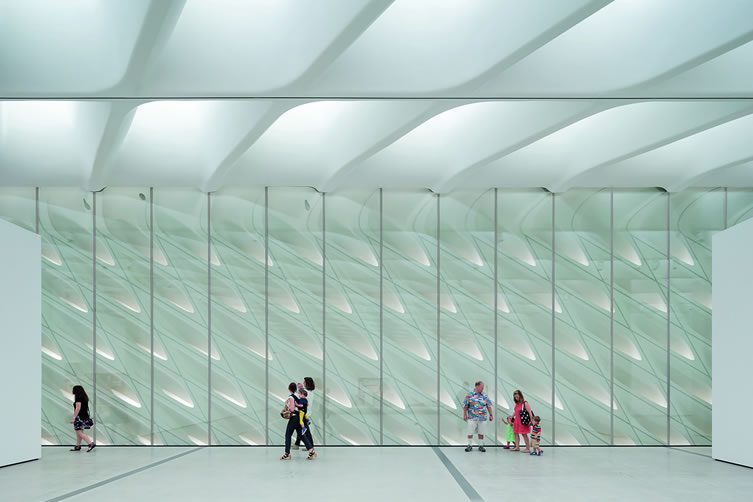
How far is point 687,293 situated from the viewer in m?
16.3

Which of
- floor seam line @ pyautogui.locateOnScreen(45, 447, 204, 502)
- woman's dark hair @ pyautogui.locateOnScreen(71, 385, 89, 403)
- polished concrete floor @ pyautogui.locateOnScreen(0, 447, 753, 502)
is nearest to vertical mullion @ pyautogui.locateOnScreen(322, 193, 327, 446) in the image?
polished concrete floor @ pyautogui.locateOnScreen(0, 447, 753, 502)

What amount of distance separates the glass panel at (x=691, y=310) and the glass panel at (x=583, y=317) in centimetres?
148

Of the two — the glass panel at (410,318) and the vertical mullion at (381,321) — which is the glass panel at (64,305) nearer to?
the vertical mullion at (381,321)

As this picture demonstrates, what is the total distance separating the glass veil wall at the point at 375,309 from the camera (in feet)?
52.5

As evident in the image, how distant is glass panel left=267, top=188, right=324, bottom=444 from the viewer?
632 inches

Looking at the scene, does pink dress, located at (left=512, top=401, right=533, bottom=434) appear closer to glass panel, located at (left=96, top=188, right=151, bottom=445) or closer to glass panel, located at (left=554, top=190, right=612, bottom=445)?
glass panel, located at (left=554, top=190, right=612, bottom=445)

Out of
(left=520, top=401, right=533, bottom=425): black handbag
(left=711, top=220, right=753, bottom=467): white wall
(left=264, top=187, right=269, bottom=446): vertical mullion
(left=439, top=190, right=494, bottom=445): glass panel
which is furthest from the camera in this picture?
(left=439, top=190, right=494, bottom=445): glass panel

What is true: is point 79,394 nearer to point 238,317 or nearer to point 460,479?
point 238,317

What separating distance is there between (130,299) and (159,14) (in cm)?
1004

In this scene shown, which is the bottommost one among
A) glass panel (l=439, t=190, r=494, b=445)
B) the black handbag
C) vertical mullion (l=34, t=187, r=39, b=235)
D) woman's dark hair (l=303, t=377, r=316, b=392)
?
the black handbag

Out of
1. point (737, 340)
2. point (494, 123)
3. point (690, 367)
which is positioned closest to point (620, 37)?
point (494, 123)

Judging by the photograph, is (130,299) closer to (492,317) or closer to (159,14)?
(492,317)

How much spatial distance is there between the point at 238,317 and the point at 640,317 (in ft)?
29.3

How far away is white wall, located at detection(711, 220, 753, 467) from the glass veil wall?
2478 mm
